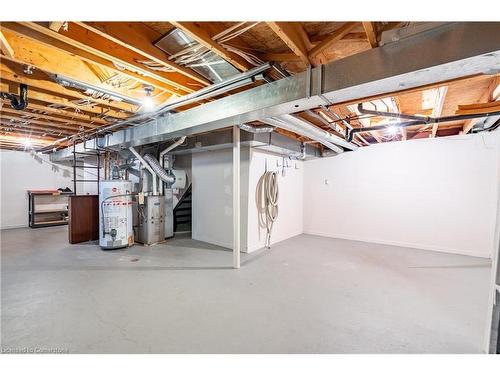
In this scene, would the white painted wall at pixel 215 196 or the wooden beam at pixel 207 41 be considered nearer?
the wooden beam at pixel 207 41

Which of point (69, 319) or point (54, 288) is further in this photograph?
point (54, 288)

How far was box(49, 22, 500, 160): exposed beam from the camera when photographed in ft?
3.94

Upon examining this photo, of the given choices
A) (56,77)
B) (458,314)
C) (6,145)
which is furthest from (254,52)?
(6,145)

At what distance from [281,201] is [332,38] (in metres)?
3.72

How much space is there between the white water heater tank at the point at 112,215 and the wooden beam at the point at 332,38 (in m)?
4.01

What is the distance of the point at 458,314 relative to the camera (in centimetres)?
213

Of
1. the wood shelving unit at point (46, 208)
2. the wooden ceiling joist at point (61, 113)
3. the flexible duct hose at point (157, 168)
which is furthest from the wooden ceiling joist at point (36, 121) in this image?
the wood shelving unit at point (46, 208)

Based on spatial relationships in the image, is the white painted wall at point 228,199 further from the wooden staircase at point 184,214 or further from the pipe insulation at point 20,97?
the pipe insulation at point 20,97

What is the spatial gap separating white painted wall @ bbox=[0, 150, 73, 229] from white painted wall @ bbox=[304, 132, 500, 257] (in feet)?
26.9

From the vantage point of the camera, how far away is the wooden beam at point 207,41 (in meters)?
1.42

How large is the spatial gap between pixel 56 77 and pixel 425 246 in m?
6.32

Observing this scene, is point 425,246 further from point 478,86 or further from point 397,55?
point 397,55

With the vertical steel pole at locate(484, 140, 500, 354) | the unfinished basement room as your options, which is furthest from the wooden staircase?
the vertical steel pole at locate(484, 140, 500, 354)

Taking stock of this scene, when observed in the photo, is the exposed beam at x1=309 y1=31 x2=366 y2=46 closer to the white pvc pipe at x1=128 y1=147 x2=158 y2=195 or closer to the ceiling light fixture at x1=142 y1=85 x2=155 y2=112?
the ceiling light fixture at x1=142 y1=85 x2=155 y2=112
